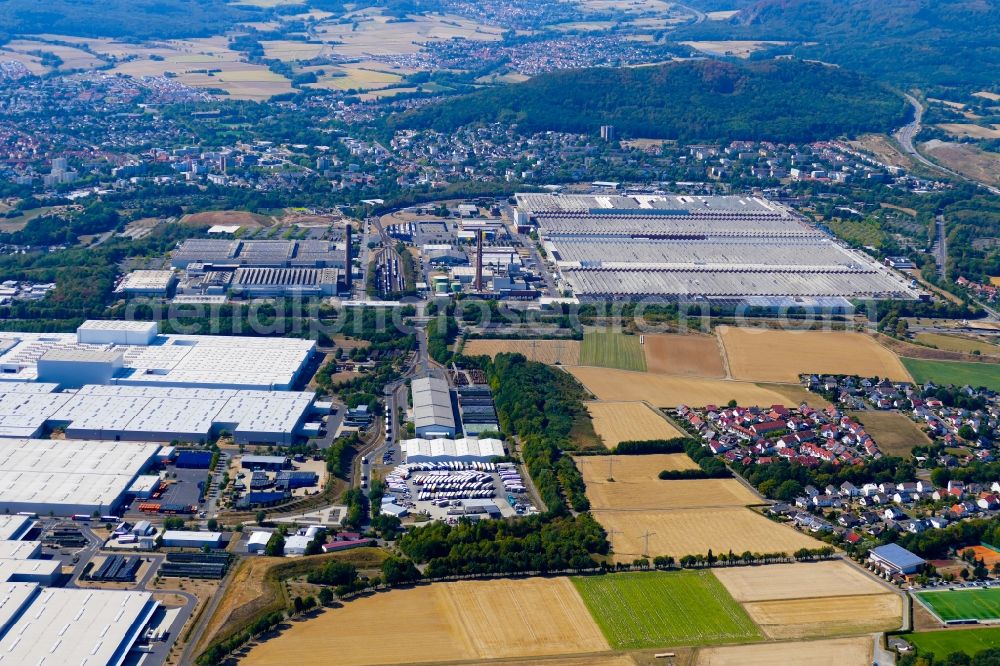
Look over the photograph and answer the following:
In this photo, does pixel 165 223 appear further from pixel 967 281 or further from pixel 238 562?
pixel 967 281

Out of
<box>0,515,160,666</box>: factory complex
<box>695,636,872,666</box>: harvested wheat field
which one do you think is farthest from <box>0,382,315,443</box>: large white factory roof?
<box>695,636,872,666</box>: harvested wheat field

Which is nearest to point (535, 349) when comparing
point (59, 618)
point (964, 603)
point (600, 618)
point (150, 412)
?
point (150, 412)

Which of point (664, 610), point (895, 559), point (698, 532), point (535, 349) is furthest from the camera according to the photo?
point (535, 349)

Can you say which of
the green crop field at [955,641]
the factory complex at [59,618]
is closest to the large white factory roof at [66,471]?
the factory complex at [59,618]

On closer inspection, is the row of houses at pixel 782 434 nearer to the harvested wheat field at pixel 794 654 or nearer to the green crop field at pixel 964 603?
the green crop field at pixel 964 603

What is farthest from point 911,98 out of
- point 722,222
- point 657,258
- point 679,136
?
point 657,258

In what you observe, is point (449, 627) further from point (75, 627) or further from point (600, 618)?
point (75, 627)
